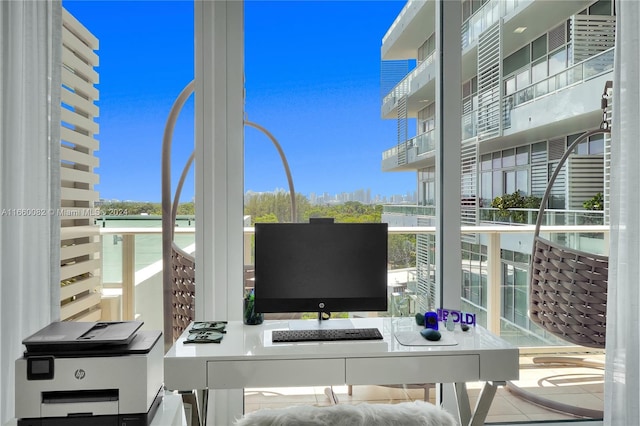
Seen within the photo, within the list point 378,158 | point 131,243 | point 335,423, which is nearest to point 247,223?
point 131,243

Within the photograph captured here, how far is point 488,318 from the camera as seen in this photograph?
2.66 m

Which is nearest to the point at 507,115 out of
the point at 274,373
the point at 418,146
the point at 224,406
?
the point at 418,146

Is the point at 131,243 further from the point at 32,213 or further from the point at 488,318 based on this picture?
the point at 488,318

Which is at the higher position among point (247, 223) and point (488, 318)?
point (247, 223)

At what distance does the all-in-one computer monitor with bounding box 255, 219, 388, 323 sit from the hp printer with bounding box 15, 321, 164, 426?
→ 29.6 inches

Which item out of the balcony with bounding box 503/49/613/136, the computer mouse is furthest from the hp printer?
the balcony with bounding box 503/49/613/136

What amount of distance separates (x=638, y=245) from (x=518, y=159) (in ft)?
2.22

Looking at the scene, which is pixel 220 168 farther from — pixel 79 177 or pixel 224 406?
pixel 224 406

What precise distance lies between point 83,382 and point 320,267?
3.59ft

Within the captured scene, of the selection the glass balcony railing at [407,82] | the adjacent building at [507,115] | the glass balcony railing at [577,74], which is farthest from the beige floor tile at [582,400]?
the glass balcony railing at [407,82]

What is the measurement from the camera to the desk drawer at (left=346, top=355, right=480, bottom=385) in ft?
6.46

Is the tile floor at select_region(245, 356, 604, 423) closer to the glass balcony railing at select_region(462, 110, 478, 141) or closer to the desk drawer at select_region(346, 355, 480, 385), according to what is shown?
the desk drawer at select_region(346, 355, 480, 385)

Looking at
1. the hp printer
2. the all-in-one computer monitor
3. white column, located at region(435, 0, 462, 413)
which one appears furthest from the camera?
white column, located at region(435, 0, 462, 413)

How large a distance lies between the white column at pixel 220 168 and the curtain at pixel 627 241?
1.77 meters
